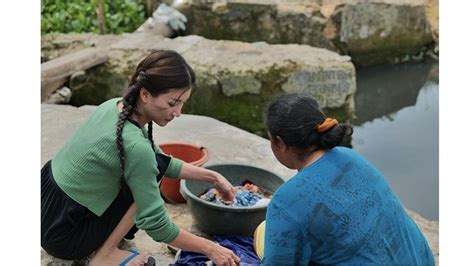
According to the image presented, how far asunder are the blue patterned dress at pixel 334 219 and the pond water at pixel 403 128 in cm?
264

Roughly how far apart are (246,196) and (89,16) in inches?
216

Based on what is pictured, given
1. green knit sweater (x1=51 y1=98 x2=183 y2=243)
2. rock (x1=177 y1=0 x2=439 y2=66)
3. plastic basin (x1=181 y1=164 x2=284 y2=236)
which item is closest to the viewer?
green knit sweater (x1=51 y1=98 x2=183 y2=243)

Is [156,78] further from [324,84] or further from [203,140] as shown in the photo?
[324,84]

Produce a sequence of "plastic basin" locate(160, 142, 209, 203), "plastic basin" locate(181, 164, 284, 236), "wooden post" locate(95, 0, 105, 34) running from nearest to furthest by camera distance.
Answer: "plastic basin" locate(181, 164, 284, 236) < "plastic basin" locate(160, 142, 209, 203) < "wooden post" locate(95, 0, 105, 34)

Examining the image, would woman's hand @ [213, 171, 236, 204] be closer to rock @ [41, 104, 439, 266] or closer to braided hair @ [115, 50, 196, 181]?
rock @ [41, 104, 439, 266]

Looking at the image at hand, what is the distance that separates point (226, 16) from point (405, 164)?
124 inches

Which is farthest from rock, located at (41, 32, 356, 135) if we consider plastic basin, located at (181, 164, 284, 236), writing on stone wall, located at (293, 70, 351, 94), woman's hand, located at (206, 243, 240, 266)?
woman's hand, located at (206, 243, 240, 266)

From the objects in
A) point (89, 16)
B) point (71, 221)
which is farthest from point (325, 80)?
point (89, 16)

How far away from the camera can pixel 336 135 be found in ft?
5.70

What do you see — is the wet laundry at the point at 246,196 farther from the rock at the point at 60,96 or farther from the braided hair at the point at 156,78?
the rock at the point at 60,96

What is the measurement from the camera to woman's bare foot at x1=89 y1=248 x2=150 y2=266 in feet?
7.50

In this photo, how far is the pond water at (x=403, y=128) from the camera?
4.62 m

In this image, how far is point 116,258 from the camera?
2322mm

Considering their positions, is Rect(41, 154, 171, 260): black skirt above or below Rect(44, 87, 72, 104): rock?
above
